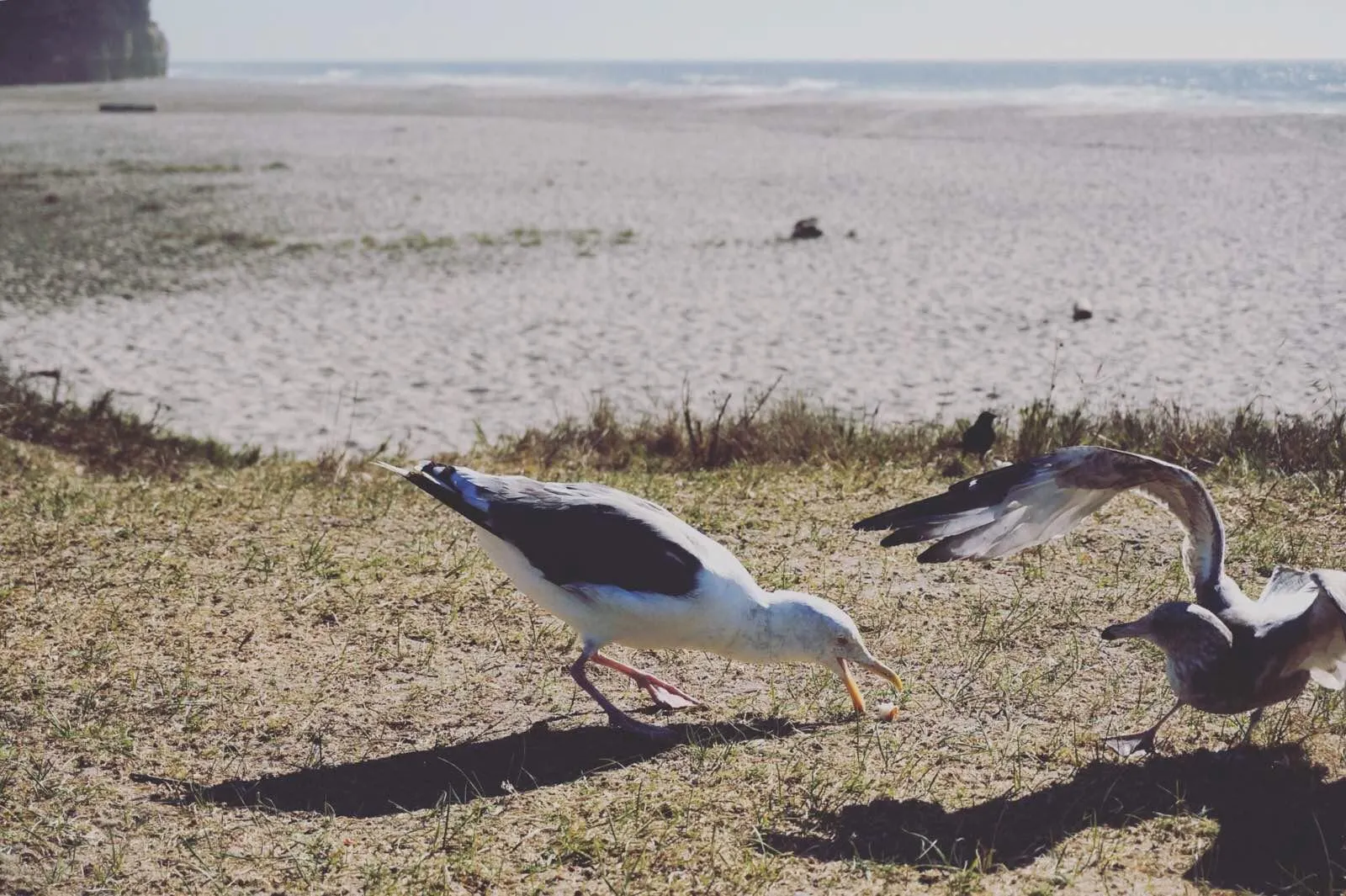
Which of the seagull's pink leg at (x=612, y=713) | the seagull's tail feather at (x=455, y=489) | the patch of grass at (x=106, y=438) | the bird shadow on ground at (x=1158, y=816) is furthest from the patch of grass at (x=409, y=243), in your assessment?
the bird shadow on ground at (x=1158, y=816)

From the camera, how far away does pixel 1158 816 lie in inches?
153

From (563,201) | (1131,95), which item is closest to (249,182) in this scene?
(563,201)

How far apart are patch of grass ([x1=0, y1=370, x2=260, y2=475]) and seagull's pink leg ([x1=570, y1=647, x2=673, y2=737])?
458cm

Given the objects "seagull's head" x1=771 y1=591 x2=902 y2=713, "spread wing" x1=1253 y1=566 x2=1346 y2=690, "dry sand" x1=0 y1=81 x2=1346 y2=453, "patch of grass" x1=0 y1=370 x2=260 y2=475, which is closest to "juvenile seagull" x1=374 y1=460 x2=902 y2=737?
"seagull's head" x1=771 y1=591 x2=902 y2=713

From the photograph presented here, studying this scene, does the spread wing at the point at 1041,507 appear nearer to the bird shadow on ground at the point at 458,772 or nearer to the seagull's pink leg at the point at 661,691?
the bird shadow on ground at the point at 458,772

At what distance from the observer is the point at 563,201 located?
23.8 meters

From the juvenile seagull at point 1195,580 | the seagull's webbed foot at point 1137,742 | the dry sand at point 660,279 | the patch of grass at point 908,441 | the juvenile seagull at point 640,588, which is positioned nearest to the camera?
the juvenile seagull at point 1195,580

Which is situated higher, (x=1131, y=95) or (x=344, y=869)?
(x=1131, y=95)

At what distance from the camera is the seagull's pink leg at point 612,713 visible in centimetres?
451

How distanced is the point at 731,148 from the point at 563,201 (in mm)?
11861

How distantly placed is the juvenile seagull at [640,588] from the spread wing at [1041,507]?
0.45 m

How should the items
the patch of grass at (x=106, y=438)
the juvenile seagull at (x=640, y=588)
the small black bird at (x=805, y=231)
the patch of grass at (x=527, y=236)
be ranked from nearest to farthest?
the juvenile seagull at (x=640, y=588)
the patch of grass at (x=106, y=438)
the patch of grass at (x=527, y=236)
the small black bird at (x=805, y=231)

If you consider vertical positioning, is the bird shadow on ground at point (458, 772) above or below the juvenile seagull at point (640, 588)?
below

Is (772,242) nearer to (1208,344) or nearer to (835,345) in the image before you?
(835,345)
